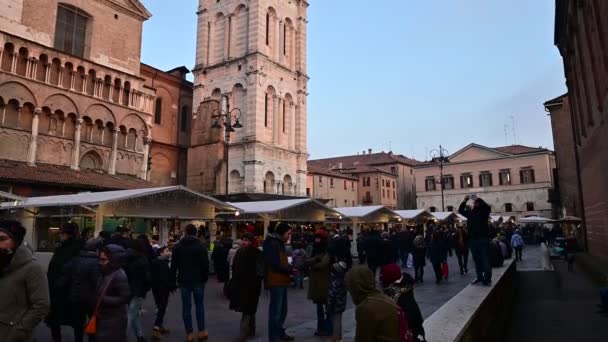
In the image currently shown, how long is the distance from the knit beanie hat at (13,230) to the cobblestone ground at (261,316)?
4.11 metres

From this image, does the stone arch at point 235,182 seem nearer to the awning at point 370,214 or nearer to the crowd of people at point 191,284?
the awning at point 370,214

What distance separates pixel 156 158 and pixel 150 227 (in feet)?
47.1

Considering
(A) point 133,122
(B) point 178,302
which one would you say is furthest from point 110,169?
(B) point 178,302

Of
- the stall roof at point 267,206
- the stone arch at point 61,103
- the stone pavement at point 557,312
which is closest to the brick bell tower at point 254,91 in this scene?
the stone arch at point 61,103

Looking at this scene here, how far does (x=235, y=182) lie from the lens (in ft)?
112

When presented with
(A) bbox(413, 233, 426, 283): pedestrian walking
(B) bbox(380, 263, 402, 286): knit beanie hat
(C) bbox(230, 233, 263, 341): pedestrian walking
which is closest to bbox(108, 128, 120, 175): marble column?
(A) bbox(413, 233, 426, 283): pedestrian walking

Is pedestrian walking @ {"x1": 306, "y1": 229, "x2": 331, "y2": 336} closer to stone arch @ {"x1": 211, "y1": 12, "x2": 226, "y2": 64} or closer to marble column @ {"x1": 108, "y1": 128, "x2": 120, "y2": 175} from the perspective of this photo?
marble column @ {"x1": 108, "y1": 128, "x2": 120, "y2": 175}

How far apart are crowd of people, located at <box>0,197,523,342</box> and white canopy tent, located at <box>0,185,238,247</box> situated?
6363 millimetres

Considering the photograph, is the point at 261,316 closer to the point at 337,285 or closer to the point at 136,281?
the point at 136,281

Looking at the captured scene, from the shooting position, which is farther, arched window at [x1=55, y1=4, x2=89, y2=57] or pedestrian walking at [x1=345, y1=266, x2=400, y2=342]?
arched window at [x1=55, y1=4, x2=89, y2=57]

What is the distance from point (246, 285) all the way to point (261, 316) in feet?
8.70

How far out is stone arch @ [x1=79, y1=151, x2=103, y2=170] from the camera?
2570 centimetres

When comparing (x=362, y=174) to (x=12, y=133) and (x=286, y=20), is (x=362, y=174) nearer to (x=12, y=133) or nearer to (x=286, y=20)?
(x=286, y=20)

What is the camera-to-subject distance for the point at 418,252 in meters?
13.5
